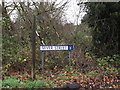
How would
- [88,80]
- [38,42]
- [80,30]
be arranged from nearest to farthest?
1. [88,80]
2. [38,42]
3. [80,30]

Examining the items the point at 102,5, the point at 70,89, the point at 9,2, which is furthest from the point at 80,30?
the point at 70,89

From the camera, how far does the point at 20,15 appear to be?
11016 mm

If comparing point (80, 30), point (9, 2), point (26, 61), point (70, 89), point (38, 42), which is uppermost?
point (9, 2)

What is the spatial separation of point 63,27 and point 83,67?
197 inches

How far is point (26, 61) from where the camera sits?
27.0 feet

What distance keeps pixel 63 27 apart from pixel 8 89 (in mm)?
8154

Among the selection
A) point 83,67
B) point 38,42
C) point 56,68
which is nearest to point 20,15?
point 38,42

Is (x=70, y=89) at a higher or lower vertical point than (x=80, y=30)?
lower

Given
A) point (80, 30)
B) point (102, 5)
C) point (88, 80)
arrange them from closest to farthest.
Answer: point (88, 80) → point (102, 5) → point (80, 30)

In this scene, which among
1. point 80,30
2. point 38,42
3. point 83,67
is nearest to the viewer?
point 83,67

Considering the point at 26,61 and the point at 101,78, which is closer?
the point at 101,78

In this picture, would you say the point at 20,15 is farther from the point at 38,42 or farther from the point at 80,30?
the point at 80,30

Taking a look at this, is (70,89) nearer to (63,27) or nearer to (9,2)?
(63,27)

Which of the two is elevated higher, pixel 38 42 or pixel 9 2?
pixel 9 2
